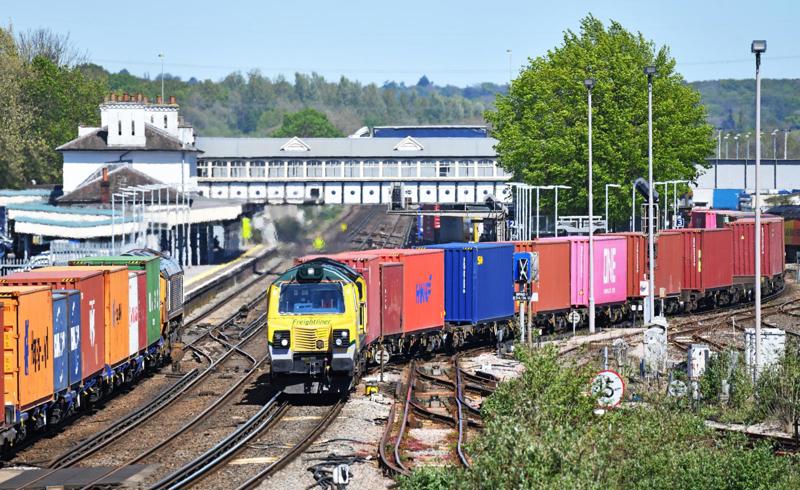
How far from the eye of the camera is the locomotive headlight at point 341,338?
2852cm

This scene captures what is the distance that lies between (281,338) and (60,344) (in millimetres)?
5364

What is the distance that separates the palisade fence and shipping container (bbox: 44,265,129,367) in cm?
1666

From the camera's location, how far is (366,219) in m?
128

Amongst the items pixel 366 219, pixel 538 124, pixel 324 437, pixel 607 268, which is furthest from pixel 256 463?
pixel 366 219

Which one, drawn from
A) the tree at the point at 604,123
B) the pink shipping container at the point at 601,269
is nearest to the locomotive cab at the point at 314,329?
the pink shipping container at the point at 601,269

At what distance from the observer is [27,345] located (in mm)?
22750

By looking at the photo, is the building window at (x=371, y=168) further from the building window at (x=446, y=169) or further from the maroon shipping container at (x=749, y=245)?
the maroon shipping container at (x=749, y=245)

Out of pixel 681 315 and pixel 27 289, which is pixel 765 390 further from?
pixel 681 315

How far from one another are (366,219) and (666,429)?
108 metres

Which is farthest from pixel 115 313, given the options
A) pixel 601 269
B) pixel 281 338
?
pixel 601 269

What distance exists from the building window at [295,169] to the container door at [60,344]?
100763mm

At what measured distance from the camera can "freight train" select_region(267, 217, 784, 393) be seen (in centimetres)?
2877

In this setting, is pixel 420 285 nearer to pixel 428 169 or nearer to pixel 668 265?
pixel 668 265

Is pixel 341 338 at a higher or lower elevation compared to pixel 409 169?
lower
